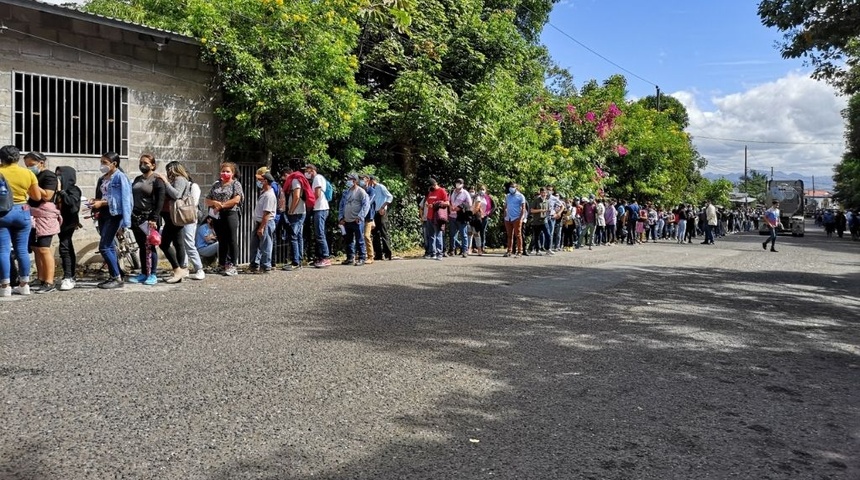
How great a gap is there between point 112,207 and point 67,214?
2.15ft

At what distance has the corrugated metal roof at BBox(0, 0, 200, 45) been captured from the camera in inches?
402

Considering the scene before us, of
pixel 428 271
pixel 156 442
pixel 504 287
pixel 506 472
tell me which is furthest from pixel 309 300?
pixel 506 472

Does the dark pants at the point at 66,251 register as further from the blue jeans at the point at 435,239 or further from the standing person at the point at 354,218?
the blue jeans at the point at 435,239

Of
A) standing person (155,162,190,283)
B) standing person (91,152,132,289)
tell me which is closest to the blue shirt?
standing person (155,162,190,283)

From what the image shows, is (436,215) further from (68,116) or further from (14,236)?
(14,236)

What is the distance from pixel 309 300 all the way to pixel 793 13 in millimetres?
9597

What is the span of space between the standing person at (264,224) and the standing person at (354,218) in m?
1.71

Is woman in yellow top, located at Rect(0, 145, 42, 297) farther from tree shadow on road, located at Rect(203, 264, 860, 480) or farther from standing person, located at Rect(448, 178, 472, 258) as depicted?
standing person, located at Rect(448, 178, 472, 258)

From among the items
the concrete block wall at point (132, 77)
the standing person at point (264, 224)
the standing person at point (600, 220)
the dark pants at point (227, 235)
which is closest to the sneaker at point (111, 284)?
the dark pants at point (227, 235)

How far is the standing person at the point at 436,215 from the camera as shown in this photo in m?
15.1

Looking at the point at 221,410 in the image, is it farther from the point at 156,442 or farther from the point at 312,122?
the point at 312,122

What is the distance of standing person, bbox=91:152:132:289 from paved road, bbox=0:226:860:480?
42cm

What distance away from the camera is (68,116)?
36.4 ft

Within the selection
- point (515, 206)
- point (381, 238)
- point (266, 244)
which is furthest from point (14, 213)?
point (515, 206)
